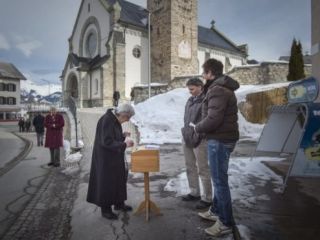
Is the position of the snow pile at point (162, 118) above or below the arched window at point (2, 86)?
below

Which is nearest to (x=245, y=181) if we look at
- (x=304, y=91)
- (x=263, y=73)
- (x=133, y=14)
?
(x=304, y=91)

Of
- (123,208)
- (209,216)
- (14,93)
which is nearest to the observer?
(209,216)

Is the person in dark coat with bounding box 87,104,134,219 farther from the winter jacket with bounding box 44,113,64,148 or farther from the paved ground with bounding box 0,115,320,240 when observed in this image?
the winter jacket with bounding box 44,113,64,148

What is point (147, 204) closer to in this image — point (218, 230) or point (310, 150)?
point (218, 230)

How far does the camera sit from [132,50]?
3300 cm

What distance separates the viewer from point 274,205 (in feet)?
15.8

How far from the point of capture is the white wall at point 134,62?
32.7 m

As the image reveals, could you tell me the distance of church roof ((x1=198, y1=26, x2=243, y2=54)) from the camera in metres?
44.1

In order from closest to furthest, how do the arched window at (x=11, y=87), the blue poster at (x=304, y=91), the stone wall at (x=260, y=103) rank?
the blue poster at (x=304, y=91) → the stone wall at (x=260, y=103) → the arched window at (x=11, y=87)

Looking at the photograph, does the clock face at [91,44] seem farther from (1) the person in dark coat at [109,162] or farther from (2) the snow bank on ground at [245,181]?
(1) the person in dark coat at [109,162]

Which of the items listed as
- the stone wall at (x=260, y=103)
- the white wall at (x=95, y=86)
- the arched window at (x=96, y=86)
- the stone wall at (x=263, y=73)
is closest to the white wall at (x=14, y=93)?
the white wall at (x=95, y=86)

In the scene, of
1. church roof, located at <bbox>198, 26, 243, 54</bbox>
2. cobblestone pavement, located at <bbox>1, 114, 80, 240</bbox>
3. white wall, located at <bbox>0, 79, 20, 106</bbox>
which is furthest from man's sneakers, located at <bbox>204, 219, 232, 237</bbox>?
white wall, located at <bbox>0, 79, 20, 106</bbox>

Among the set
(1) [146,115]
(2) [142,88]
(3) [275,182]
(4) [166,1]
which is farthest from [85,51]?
(3) [275,182]

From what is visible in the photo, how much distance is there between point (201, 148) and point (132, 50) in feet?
96.3
